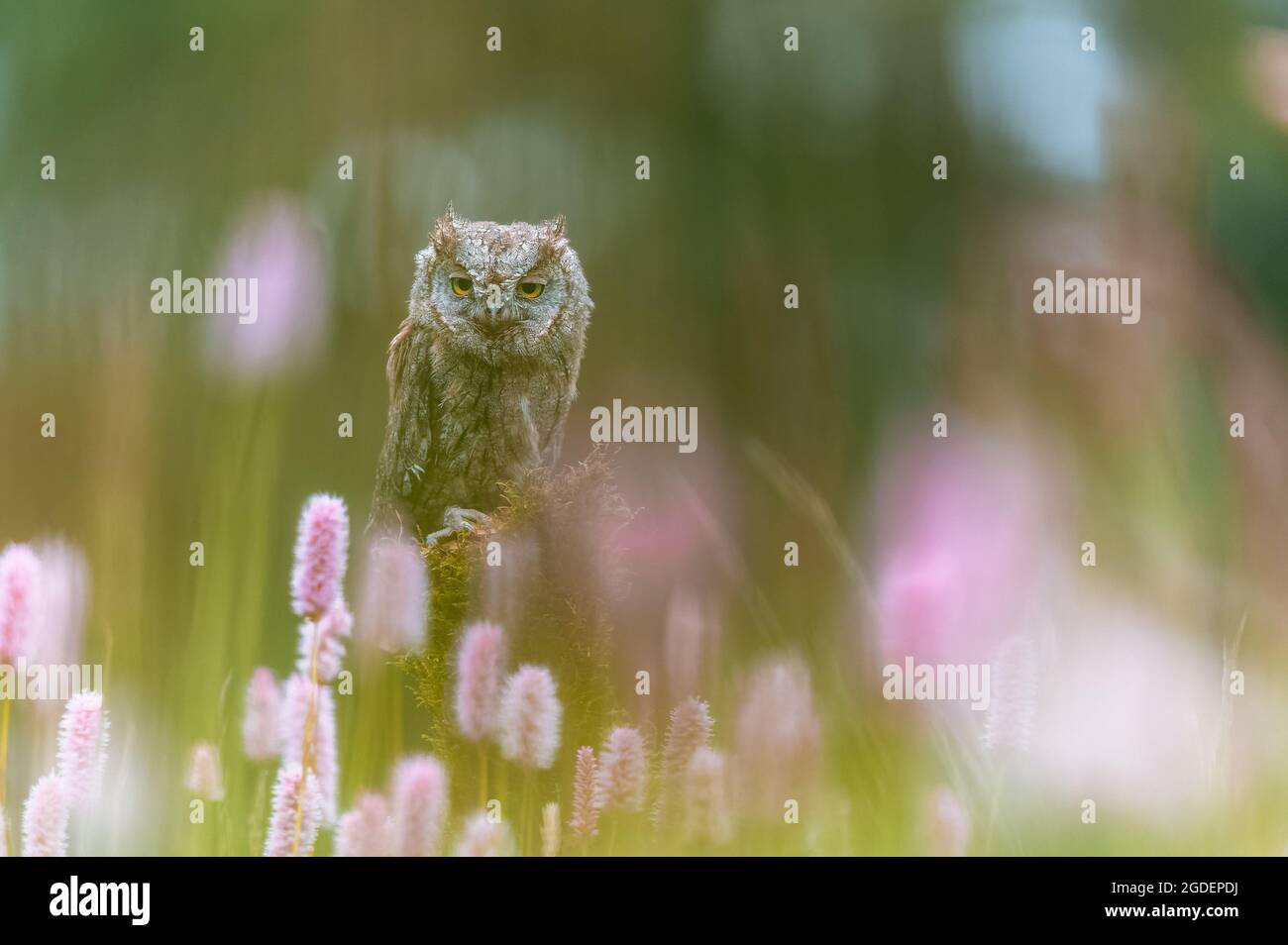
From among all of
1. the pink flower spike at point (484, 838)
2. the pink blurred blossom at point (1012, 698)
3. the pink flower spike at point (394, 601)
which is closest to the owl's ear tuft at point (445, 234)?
the pink flower spike at point (394, 601)

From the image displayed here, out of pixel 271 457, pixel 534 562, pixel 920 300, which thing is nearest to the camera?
pixel 534 562

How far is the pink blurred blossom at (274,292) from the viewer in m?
2.33

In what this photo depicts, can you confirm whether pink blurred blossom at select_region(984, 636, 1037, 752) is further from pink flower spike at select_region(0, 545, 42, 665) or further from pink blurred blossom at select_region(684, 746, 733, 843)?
pink flower spike at select_region(0, 545, 42, 665)

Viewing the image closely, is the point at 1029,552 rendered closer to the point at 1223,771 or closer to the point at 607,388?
the point at 1223,771

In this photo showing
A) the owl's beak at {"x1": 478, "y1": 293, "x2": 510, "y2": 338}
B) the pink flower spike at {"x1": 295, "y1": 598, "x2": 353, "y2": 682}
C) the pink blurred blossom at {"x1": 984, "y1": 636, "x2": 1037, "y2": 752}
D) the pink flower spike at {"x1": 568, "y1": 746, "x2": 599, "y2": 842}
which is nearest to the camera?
the pink flower spike at {"x1": 295, "y1": 598, "x2": 353, "y2": 682}

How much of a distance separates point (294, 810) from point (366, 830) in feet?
0.66

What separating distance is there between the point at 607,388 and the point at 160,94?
135cm

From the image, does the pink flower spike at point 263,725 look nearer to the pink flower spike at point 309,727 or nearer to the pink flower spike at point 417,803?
the pink flower spike at point 309,727

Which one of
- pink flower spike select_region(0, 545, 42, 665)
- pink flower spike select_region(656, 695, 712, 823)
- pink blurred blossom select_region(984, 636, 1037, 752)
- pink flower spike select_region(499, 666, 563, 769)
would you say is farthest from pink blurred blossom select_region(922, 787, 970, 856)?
pink flower spike select_region(0, 545, 42, 665)

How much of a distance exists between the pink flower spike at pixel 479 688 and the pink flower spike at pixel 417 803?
0.37 feet

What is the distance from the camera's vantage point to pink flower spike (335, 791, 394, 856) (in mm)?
1950

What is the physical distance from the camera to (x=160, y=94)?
2406 mm

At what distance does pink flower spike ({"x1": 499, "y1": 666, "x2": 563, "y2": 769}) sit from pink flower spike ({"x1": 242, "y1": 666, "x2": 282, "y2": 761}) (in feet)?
1.55

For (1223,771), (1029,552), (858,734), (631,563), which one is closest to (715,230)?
(631,563)
